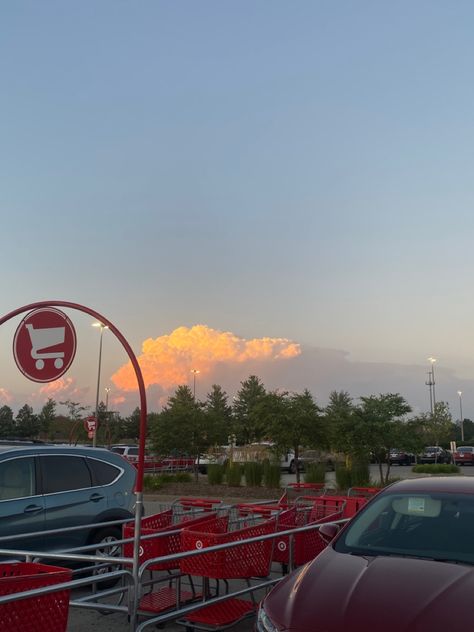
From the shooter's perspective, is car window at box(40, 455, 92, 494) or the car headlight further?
car window at box(40, 455, 92, 494)

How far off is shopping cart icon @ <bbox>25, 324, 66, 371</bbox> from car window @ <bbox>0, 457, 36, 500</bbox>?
275 centimetres

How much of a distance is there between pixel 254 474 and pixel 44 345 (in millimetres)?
18757

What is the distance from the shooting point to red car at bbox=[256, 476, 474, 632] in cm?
Result: 384

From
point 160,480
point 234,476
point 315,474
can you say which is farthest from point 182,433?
point 315,474

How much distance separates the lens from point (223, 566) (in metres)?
6.43

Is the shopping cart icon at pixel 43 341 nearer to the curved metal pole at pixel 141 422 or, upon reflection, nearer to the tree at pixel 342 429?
the curved metal pole at pixel 141 422

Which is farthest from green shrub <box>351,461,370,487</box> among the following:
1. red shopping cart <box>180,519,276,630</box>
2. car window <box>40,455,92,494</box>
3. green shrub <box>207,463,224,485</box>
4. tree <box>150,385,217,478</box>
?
red shopping cart <box>180,519,276,630</box>

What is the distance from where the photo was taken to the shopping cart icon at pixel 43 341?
6125 millimetres

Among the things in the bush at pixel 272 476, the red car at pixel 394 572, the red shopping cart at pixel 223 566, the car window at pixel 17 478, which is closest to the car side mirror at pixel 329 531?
the red car at pixel 394 572

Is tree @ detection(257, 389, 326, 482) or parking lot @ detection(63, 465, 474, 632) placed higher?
tree @ detection(257, 389, 326, 482)

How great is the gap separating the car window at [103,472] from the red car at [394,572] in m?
4.59

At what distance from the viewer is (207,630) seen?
6473mm

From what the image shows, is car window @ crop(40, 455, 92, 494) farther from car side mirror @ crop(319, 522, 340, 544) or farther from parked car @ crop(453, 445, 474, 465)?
parked car @ crop(453, 445, 474, 465)

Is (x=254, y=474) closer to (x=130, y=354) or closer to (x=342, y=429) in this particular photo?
(x=342, y=429)
